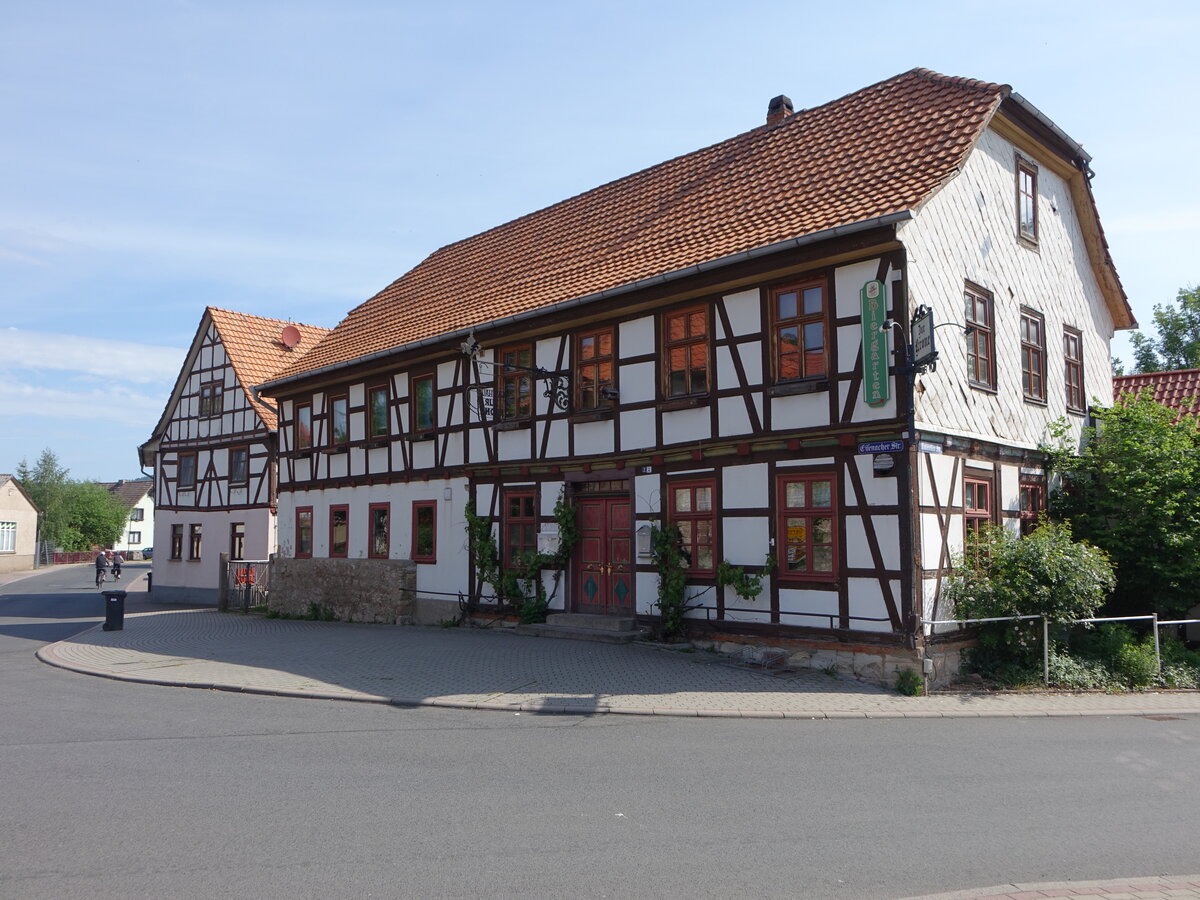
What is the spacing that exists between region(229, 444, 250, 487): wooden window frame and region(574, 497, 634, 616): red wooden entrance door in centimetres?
1768

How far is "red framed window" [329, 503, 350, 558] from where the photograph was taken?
22.0m

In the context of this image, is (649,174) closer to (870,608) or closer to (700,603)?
(700,603)

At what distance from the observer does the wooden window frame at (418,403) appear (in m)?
19.6

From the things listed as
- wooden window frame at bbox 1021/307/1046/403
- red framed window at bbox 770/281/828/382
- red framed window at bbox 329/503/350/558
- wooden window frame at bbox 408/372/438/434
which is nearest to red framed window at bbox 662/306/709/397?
red framed window at bbox 770/281/828/382

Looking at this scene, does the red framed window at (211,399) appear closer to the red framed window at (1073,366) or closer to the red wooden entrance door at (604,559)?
the red wooden entrance door at (604,559)

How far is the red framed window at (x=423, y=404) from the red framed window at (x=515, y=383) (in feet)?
7.89

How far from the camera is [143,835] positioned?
5.97 metres

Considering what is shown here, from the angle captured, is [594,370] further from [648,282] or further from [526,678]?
[526,678]

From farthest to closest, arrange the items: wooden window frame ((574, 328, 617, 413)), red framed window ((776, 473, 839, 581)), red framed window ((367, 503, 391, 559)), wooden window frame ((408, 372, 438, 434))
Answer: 1. red framed window ((367, 503, 391, 559))
2. wooden window frame ((408, 372, 438, 434))
3. wooden window frame ((574, 328, 617, 413))
4. red framed window ((776, 473, 839, 581))

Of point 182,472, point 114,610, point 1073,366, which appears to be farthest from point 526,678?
point 182,472

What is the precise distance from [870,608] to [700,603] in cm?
283

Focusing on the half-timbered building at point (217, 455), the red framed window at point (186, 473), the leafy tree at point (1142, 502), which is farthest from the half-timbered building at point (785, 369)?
the red framed window at point (186, 473)

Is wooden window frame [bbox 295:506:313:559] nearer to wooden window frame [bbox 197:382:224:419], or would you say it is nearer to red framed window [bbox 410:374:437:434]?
red framed window [bbox 410:374:437:434]

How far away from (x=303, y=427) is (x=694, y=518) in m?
13.1
